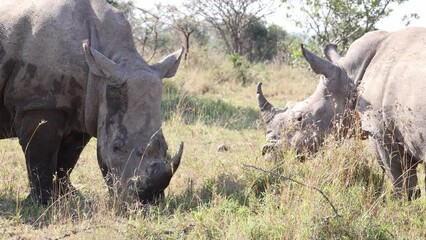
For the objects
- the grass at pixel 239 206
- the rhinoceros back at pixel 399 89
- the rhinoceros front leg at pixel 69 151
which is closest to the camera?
the grass at pixel 239 206

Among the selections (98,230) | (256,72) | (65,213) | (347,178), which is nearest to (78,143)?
(65,213)

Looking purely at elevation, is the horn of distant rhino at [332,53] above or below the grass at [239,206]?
above

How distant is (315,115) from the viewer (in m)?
6.28

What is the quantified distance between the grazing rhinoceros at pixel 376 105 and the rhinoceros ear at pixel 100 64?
Result: 5.69 feet

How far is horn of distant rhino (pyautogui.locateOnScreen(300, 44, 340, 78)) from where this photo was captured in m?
6.14

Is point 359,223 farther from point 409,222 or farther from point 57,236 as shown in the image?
point 57,236

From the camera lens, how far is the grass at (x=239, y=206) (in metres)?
4.45

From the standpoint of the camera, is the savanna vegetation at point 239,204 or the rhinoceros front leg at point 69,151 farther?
the rhinoceros front leg at point 69,151

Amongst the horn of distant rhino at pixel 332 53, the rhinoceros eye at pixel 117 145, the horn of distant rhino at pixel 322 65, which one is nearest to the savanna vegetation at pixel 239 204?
the rhinoceros eye at pixel 117 145

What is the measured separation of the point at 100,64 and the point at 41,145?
811 millimetres

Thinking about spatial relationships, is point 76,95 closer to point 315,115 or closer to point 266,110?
point 266,110

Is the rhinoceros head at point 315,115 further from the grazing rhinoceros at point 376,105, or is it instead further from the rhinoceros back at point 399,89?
the rhinoceros back at point 399,89

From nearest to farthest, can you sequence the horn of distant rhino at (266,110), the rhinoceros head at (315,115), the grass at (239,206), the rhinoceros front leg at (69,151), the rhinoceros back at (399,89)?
the grass at (239,206)
the rhinoceros back at (399,89)
the rhinoceros front leg at (69,151)
the rhinoceros head at (315,115)
the horn of distant rhino at (266,110)

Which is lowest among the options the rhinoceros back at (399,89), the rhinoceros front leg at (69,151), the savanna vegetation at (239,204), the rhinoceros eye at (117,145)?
the savanna vegetation at (239,204)
